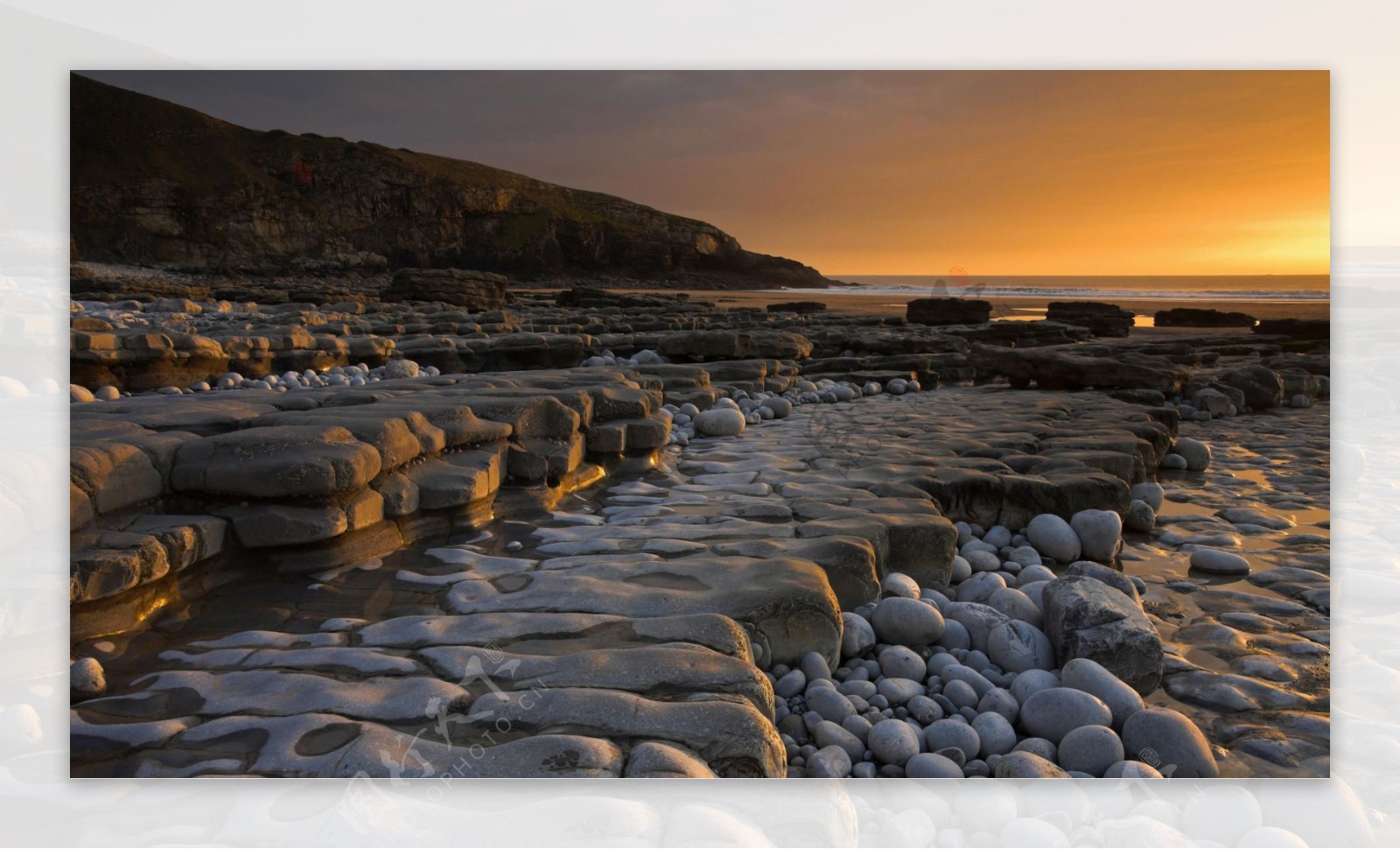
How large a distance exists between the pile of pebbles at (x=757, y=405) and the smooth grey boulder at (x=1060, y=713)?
3.30 meters

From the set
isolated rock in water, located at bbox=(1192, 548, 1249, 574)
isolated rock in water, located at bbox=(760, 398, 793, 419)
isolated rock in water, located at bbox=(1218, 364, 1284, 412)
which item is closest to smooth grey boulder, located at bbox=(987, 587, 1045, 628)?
isolated rock in water, located at bbox=(1192, 548, 1249, 574)

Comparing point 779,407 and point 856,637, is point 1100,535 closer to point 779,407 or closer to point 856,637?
point 856,637

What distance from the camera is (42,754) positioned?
2146mm

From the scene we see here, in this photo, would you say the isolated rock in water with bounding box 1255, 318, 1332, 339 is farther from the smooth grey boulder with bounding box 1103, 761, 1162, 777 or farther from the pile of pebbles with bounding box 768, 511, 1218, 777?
the smooth grey boulder with bounding box 1103, 761, 1162, 777

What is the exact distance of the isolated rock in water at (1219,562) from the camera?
151 inches

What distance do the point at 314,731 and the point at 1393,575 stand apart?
3992mm

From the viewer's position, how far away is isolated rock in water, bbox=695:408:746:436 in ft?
19.9

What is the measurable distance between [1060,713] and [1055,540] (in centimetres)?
174

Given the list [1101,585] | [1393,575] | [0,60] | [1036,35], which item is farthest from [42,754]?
[1393,575]

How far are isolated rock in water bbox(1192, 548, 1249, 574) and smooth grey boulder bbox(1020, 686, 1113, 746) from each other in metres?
1.82

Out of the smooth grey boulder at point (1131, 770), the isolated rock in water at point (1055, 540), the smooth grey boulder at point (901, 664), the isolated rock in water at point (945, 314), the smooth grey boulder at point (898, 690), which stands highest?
the isolated rock in water at point (945, 314)

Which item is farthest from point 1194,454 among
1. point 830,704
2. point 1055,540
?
point 830,704

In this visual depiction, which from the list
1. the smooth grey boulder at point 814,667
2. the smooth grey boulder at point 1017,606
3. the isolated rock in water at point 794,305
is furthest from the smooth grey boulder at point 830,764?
the isolated rock in water at point 794,305

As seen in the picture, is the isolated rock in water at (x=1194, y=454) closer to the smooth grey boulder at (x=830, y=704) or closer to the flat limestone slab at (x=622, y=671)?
the smooth grey boulder at (x=830, y=704)
